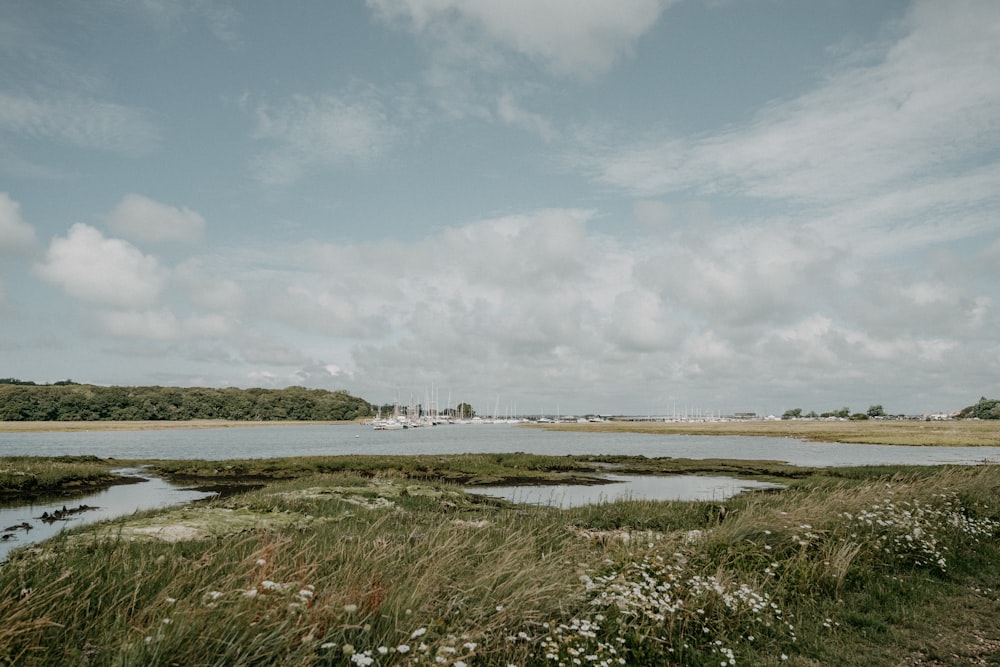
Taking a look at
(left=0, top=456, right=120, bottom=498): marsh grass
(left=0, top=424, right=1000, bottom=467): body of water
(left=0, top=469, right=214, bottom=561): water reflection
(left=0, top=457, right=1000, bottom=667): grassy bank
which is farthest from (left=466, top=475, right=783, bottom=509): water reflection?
(left=0, top=456, right=120, bottom=498): marsh grass

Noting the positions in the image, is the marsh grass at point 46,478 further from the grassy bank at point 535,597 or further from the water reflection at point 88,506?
the grassy bank at point 535,597

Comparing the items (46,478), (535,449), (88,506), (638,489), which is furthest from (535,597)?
(535,449)

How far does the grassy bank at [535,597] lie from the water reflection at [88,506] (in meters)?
10.2

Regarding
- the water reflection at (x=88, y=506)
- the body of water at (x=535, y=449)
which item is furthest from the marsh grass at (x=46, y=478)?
the body of water at (x=535, y=449)

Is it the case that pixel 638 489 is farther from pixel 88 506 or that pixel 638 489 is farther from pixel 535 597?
pixel 535 597

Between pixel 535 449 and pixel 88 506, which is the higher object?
pixel 88 506

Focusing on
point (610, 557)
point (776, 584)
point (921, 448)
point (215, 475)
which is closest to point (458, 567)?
point (610, 557)

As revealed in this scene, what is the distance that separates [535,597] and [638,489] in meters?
32.2

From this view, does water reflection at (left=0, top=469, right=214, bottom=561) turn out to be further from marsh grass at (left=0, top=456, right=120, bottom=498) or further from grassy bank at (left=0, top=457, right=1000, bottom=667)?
grassy bank at (left=0, top=457, right=1000, bottom=667)

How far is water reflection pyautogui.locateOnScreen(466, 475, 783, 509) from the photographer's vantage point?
3225cm

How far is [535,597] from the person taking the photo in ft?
24.8

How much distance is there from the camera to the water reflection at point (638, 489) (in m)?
32.2

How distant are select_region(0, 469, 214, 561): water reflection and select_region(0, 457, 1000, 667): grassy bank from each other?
1016cm

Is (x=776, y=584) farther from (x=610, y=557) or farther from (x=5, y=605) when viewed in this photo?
(x=5, y=605)
